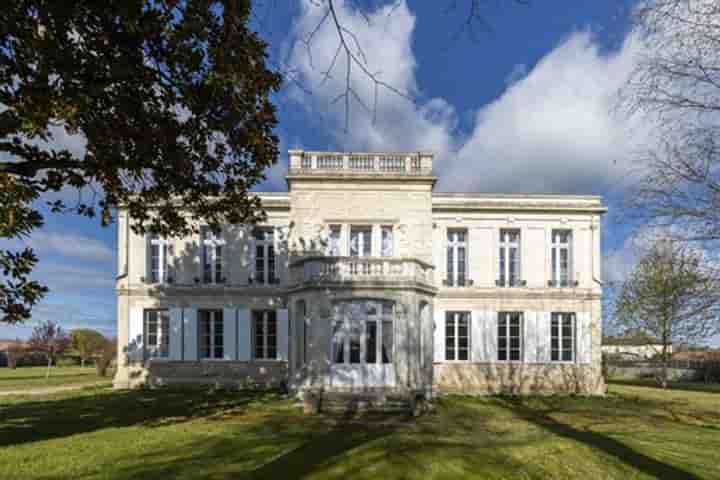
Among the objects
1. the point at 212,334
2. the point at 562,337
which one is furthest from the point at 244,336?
the point at 562,337

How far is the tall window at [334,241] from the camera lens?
15.3 meters

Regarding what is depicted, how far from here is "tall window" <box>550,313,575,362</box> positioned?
17359 millimetres

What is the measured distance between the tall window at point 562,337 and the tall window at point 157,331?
15.4m

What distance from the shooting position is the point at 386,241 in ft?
50.8

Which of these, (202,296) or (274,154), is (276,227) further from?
(274,154)

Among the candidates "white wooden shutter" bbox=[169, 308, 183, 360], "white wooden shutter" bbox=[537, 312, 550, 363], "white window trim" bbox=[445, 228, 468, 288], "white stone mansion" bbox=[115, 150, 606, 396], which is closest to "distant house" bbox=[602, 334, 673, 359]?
"white stone mansion" bbox=[115, 150, 606, 396]

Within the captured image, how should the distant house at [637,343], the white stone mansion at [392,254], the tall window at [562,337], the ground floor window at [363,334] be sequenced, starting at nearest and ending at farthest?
1. the ground floor window at [363,334]
2. the white stone mansion at [392,254]
3. the tall window at [562,337]
4. the distant house at [637,343]

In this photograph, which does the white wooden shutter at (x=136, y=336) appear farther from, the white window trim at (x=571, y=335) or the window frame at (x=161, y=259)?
the white window trim at (x=571, y=335)

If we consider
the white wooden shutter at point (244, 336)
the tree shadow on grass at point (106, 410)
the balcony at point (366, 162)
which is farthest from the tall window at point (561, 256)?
the white wooden shutter at point (244, 336)

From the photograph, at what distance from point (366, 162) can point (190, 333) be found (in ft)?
31.5

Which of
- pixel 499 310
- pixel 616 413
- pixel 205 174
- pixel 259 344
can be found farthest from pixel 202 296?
pixel 616 413

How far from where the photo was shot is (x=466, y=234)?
17844mm

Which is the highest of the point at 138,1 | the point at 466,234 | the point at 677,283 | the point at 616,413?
the point at 138,1

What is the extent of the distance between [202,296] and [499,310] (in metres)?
11.8
